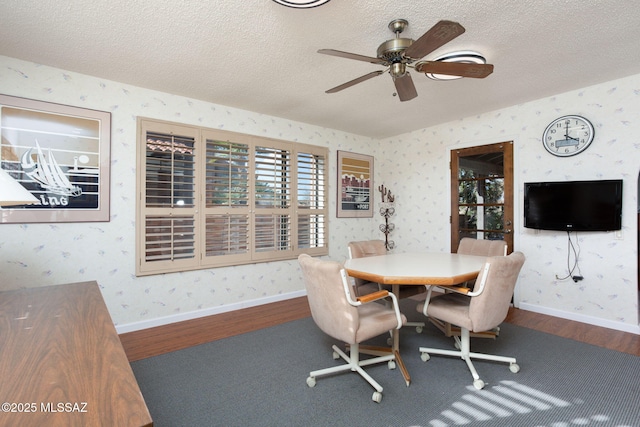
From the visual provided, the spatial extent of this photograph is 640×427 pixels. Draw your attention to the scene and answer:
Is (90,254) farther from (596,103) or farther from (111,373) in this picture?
(596,103)

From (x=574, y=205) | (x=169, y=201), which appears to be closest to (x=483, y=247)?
(x=574, y=205)

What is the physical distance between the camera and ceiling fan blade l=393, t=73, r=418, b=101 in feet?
7.13

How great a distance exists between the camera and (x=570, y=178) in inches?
134

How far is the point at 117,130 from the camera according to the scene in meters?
3.07

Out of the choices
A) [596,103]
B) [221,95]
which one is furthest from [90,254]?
[596,103]

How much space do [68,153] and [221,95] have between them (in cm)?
154

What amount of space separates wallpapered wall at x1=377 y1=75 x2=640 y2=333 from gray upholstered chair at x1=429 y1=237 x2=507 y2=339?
77cm

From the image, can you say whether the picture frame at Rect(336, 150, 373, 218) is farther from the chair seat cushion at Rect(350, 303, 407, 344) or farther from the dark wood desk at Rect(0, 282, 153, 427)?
the dark wood desk at Rect(0, 282, 153, 427)

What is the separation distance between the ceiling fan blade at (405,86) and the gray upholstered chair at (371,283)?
162cm

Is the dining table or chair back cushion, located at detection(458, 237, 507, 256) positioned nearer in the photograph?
the dining table

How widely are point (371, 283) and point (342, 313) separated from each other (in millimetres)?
1341

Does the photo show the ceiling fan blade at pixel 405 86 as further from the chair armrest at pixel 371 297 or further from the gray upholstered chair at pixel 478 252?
the gray upholstered chair at pixel 478 252

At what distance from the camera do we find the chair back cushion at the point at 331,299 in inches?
77.1

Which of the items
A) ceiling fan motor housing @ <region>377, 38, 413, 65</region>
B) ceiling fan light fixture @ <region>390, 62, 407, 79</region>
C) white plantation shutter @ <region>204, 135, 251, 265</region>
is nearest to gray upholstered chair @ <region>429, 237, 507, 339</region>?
ceiling fan light fixture @ <region>390, 62, 407, 79</region>
